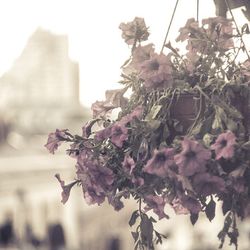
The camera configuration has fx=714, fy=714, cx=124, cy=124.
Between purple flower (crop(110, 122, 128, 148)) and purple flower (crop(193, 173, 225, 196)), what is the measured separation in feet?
0.71

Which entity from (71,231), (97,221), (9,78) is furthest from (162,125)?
(9,78)

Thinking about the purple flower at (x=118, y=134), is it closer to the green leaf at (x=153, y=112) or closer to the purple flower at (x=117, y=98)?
the green leaf at (x=153, y=112)

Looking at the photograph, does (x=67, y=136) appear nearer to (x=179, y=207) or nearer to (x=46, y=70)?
(x=179, y=207)

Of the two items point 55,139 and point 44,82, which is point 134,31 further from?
point 44,82

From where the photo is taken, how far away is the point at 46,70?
27703 mm

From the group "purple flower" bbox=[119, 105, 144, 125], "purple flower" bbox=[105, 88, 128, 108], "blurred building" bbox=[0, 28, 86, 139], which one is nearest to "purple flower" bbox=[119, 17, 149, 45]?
"purple flower" bbox=[105, 88, 128, 108]

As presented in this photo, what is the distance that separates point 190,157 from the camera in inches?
54.4

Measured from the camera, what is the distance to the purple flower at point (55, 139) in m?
1.67

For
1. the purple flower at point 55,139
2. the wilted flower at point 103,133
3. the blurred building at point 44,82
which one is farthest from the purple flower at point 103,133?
the blurred building at point 44,82

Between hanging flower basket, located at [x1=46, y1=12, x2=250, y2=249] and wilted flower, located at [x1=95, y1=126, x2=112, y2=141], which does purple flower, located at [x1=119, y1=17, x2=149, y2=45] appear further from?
wilted flower, located at [x1=95, y1=126, x2=112, y2=141]

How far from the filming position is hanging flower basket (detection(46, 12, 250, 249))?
1.43 metres

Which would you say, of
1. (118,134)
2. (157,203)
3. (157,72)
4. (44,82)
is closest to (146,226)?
(157,203)

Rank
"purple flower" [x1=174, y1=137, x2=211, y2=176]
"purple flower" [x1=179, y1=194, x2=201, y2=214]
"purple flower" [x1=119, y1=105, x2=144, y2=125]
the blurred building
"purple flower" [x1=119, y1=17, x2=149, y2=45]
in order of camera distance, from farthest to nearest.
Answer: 1. the blurred building
2. "purple flower" [x1=119, y1=17, x2=149, y2=45]
3. "purple flower" [x1=119, y1=105, x2=144, y2=125]
4. "purple flower" [x1=179, y1=194, x2=201, y2=214]
5. "purple flower" [x1=174, y1=137, x2=211, y2=176]

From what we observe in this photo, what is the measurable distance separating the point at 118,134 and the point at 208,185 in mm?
253
